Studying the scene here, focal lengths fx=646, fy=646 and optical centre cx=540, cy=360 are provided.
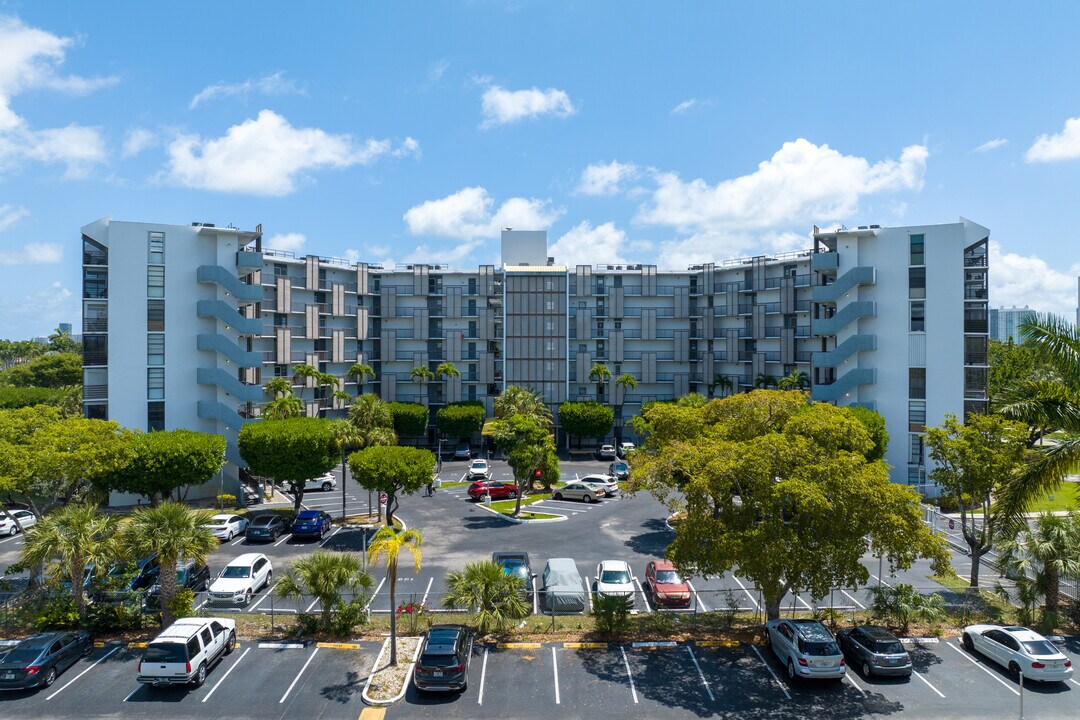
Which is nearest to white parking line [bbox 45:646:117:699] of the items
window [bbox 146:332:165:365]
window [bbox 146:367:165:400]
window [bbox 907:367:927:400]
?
window [bbox 146:367:165:400]

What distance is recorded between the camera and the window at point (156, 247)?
172 ft

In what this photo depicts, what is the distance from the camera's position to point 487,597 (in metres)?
25.2

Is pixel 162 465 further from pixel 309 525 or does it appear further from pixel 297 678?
pixel 297 678

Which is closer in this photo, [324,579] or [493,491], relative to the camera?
[324,579]

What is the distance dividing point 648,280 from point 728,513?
60.9 meters

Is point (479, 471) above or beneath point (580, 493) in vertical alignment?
above

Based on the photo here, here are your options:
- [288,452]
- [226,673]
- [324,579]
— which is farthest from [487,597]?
[288,452]

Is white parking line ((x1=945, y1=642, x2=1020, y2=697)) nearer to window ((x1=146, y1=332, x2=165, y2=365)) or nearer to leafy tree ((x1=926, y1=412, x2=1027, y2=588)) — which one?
leafy tree ((x1=926, y1=412, x2=1027, y2=588))

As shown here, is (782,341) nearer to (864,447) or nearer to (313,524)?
(864,447)

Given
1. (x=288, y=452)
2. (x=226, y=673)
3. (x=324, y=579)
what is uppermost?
(x=288, y=452)

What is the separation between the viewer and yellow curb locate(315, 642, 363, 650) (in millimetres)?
24719

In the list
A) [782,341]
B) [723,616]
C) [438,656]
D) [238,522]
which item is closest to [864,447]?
[723,616]

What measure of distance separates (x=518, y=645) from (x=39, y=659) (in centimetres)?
1637

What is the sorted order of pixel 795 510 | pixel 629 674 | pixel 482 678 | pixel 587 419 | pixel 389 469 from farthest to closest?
pixel 587 419, pixel 389 469, pixel 629 674, pixel 795 510, pixel 482 678
